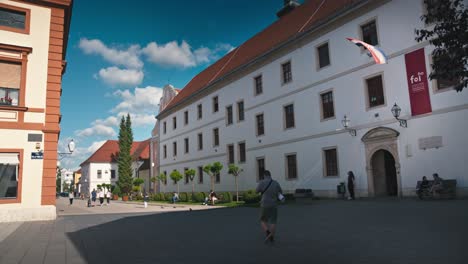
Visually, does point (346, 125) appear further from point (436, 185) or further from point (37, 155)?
point (37, 155)

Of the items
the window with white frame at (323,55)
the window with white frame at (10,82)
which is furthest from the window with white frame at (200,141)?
the window with white frame at (10,82)

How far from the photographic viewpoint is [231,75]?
3622 centimetres

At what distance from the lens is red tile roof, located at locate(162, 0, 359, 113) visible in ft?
87.2

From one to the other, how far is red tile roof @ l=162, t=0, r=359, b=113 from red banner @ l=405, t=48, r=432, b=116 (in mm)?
6040

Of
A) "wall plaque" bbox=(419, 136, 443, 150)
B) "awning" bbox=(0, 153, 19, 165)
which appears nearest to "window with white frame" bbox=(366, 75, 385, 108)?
"wall plaque" bbox=(419, 136, 443, 150)

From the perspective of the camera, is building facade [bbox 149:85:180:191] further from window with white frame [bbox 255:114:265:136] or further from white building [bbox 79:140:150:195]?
window with white frame [bbox 255:114:265:136]

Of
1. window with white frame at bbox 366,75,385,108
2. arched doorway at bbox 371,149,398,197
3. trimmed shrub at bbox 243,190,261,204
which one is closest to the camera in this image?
window with white frame at bbox 366,75,385,108

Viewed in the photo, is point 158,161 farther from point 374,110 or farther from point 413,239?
point 413,239

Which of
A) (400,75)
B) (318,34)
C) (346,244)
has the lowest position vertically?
(346,244)

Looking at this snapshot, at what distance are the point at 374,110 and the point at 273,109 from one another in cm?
1026

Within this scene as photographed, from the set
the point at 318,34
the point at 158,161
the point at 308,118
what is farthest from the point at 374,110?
the point at 158,161

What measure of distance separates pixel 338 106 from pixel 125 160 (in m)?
51.6

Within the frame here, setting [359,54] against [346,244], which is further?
[359,54]

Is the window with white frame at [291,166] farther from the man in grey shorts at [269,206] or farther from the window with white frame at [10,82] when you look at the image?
the window with white frame at [10,82]
